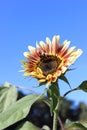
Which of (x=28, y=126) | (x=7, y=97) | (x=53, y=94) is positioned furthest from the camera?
(x=7, y=97)

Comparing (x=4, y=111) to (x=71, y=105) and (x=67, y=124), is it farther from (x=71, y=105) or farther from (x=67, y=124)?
(x=71, y=105)

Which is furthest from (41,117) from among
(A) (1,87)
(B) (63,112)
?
(A) (1,87)

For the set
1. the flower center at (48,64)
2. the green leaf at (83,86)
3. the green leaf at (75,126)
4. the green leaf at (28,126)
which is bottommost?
the green leaf at (75,126)

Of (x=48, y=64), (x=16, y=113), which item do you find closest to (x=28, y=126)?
(x=16, y=113)

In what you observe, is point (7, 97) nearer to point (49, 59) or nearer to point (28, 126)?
point (28, 126)

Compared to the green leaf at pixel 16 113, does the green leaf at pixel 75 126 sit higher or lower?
lower

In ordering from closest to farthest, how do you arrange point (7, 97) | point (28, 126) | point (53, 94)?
point (53, 94), point (28, 126), point (7, 97)

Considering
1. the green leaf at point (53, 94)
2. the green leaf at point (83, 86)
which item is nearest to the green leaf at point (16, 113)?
the green leaf at point (53, 94)

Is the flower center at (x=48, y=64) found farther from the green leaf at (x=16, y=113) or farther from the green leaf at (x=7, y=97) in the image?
the green leaf at (x=7, y=97)
